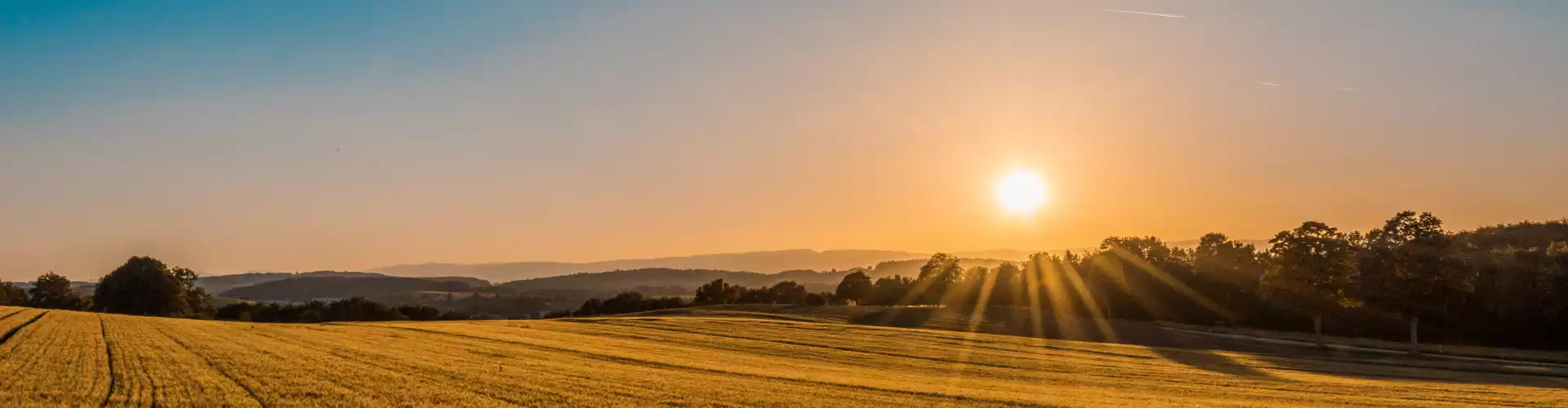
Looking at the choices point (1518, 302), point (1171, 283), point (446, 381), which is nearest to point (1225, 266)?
point (1171, 283)

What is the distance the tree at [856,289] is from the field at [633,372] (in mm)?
74442

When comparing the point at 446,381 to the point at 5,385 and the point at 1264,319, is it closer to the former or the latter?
the point at 5,385

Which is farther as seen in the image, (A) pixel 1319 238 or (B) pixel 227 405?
(A) pixel 1319 238

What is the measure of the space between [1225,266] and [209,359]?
127 metres

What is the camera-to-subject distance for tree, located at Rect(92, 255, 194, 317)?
100000 mm

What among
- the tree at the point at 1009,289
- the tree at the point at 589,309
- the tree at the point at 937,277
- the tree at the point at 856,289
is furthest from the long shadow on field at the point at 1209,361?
the tree at the point at 589,309

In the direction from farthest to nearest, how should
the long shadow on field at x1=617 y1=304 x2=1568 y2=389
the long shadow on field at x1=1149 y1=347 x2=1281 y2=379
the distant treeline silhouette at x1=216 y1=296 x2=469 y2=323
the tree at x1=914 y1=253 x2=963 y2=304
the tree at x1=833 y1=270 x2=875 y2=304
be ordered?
the tree at x1=833 y1=270 x2=875 y2=304 < the tree at x1=914 y1=253 x2=963 y2=304 < the distant treeline silhouette at x1=216 y1=296 x2=469 y2=323 < the long shadow on field at x1=617 y1=304 x2=1568 y2=389 < the long shadow on field at x1=1149 y1=347 x2=1281 y2=379

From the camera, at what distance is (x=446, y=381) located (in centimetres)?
2502

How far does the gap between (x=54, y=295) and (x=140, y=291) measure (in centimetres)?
2226

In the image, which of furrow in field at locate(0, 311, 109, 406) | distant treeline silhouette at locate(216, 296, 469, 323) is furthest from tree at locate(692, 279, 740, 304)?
furrow in field at locate(0, 311, 109, 406)

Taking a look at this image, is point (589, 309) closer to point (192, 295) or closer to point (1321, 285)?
point (192, 295)

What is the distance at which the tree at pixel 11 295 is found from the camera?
108 metres

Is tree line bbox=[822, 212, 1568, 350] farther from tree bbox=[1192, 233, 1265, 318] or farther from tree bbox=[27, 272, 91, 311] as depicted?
tree bbox=[27, 272, 91, 311]

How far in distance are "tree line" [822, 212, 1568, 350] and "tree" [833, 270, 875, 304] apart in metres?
0.20
